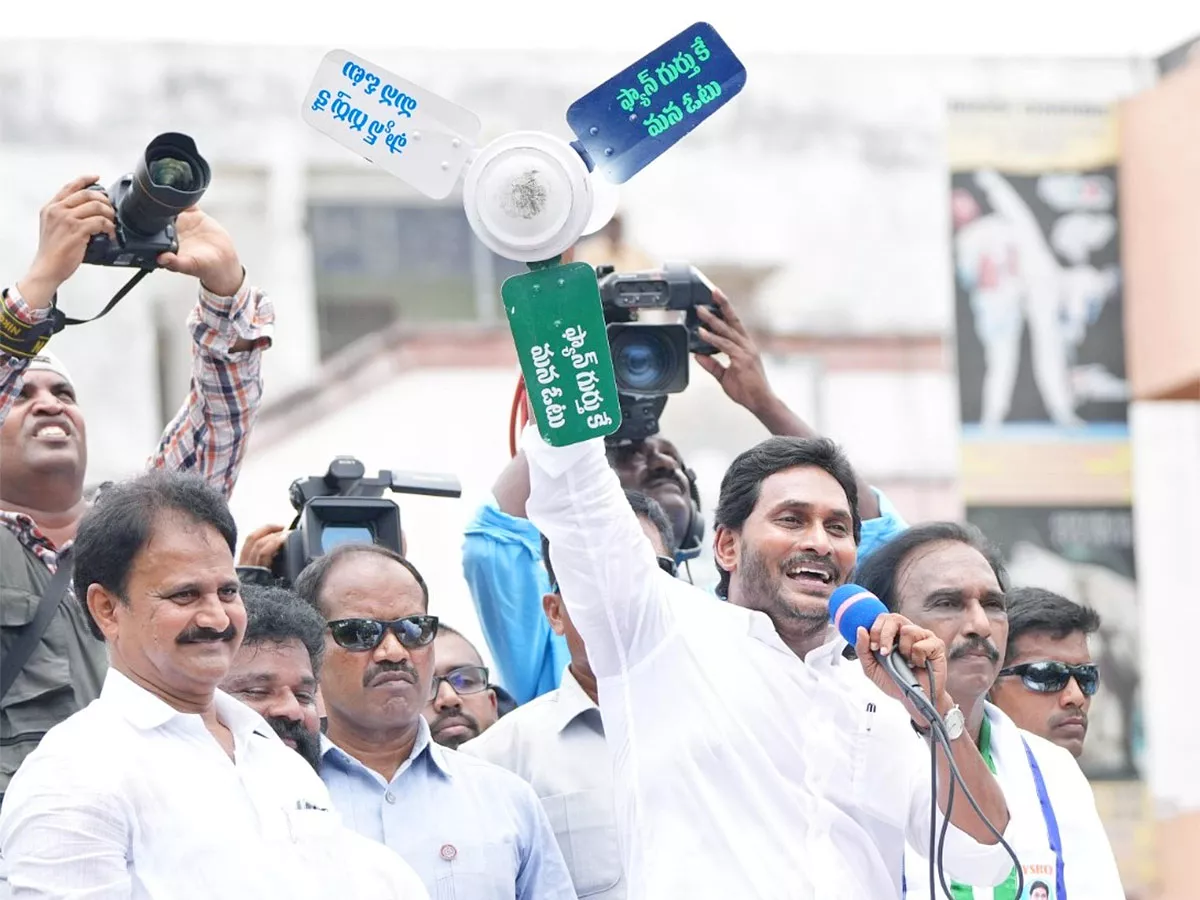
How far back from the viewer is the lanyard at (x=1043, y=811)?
14.8 feet

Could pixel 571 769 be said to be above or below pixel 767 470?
below

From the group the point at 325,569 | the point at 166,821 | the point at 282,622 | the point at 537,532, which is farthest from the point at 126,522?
the point at 537,532

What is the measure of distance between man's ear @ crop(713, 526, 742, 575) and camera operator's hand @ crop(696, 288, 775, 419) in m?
1.15

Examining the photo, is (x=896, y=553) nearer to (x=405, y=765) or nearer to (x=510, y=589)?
(x=510, y=589)

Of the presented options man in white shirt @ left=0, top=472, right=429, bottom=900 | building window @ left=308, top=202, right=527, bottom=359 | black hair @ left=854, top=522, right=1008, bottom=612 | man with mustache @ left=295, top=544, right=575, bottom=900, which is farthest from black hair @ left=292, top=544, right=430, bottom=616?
building window @ left=308, top=202, right=527, bottom=359

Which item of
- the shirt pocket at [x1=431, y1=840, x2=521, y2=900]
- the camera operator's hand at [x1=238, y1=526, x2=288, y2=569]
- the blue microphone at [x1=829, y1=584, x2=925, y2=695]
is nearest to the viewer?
the blue microphone at [x1=829, y1=584, x2=925, y2=695]

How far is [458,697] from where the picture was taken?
18.1 feet

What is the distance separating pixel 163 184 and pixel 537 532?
4.39 feet

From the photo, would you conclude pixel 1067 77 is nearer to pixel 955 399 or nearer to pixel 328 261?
pixel 955 399

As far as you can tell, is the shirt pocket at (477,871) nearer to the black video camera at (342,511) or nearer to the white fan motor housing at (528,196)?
the black video camera at (342,511)

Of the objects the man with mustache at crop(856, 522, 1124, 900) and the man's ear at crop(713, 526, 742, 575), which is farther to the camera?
the man with mustache at crop(856, 522, 1124, 900)

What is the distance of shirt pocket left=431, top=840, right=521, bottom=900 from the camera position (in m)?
4.16

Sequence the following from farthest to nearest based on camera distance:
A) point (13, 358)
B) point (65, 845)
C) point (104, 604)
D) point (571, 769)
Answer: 1. point (571, 769)
2. point (13, 358)
3. point (104, 604)
4. point (65, 845)

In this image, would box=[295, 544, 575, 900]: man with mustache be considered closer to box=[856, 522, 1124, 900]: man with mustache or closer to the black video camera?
the black video camera
